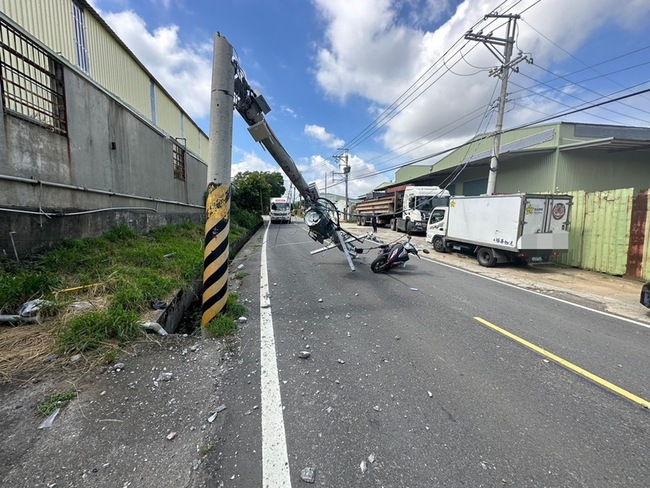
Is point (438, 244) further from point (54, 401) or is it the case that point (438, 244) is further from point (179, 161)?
point (54, 401)

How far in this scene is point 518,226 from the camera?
917cm

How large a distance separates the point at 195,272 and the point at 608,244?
12263mm

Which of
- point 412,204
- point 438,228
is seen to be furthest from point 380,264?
point 412,204

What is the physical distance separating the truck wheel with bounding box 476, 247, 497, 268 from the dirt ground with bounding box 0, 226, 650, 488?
30.8ft

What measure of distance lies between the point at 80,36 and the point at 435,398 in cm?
1148

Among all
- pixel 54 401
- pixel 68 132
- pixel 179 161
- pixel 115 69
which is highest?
pixel 115 69

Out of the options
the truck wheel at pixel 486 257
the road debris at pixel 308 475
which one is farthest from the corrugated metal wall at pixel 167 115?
the road debris at pixel 308 475

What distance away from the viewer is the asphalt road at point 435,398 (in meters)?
2.04

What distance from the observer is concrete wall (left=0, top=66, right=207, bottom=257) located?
4.91m

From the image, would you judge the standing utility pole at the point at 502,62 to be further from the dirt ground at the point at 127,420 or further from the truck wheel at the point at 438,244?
the dirt ground at the point at 127,420

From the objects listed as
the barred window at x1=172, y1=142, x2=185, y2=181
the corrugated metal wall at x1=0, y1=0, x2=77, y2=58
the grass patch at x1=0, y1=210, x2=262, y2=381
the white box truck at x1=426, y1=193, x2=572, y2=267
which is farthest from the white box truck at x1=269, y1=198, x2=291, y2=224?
the grass patch at x1=0, y1=210, x2=262, y2=381

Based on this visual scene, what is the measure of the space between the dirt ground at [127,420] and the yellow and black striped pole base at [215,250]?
61 cm

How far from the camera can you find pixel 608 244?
925 centimetres

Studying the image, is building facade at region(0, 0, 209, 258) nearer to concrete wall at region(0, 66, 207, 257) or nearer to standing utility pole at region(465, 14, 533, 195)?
concrete wall at region(0, 66, 207, 257)
